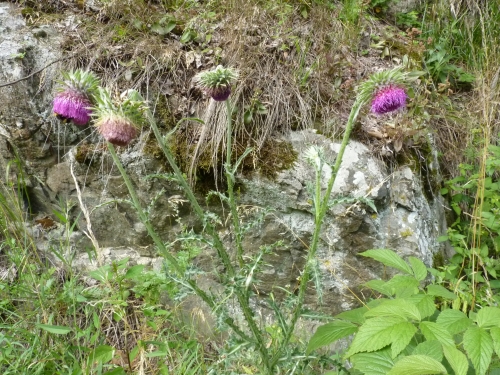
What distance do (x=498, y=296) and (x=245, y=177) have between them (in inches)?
64.5

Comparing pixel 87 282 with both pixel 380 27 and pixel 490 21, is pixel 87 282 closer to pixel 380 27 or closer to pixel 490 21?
pixel 380 27

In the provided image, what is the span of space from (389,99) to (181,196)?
62.1 inches

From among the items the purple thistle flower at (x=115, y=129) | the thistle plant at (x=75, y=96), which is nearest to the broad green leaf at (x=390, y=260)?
the purple thistle flower at (x=115, y=129)

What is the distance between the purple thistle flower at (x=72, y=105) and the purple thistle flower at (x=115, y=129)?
0.42ft

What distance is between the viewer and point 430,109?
352 cm

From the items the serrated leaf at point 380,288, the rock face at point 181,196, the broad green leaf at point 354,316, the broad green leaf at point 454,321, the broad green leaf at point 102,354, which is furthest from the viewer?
the rock face at point 181,196

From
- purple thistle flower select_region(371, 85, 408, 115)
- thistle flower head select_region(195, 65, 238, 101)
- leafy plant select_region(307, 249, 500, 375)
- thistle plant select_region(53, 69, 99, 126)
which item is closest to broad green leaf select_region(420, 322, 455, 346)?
leafy plant select_region(307, 249, 500, 375)

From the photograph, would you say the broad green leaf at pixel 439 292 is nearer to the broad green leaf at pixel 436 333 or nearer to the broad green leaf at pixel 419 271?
the broad green leaf at pixel 419 271

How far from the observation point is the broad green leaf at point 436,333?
1262mm

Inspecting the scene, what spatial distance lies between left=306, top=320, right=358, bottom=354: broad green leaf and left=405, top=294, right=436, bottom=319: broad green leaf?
22cm

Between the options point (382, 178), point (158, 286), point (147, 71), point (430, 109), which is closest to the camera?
point (158, 286)

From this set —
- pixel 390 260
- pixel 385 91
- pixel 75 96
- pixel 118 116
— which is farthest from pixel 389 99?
pixel 75 96

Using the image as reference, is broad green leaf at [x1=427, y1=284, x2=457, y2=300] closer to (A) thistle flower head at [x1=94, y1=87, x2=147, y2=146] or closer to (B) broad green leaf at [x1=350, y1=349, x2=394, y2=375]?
(B) broad green leaf at [x1=350, y1=349, x2=394, y2=375]

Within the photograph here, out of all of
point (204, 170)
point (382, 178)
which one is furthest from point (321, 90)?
point (204, 170)
